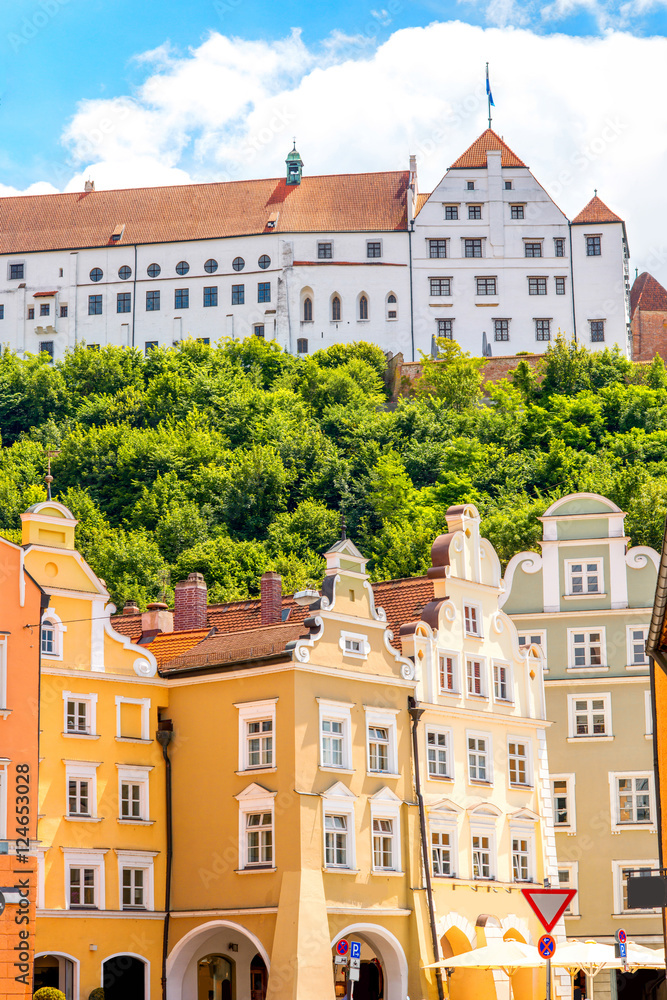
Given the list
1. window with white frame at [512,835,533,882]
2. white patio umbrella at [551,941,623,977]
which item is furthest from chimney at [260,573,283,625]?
white patio umbrella at [551,941,623,977]

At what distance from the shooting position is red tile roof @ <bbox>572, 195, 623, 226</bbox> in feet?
368

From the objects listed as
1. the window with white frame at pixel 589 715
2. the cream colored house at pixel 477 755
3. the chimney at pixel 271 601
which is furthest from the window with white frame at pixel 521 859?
the chimney at pixel 271 601

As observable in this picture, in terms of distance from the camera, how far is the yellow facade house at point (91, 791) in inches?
1487

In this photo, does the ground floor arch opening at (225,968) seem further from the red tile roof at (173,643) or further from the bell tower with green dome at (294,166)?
the bell tower with green dome at (294,166)

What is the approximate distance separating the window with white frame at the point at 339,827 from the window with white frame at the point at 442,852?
126 inches

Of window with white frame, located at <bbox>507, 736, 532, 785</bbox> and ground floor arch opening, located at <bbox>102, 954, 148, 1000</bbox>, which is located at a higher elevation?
window with white frame, located at <bbox>507, 736, 532, 785</bbox>

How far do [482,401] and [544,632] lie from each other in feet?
167

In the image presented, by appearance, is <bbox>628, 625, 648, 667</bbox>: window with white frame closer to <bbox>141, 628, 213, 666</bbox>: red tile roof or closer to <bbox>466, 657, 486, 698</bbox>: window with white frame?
<bbox>466, 657, 486, 698</bbox>: window with white frame

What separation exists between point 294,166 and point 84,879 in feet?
308

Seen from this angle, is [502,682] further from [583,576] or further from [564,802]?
[583,576]

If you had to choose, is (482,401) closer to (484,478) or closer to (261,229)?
(484,478)

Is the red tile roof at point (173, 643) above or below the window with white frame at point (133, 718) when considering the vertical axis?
above

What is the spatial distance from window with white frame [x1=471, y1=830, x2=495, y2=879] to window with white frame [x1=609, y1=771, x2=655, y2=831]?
6.99 metres

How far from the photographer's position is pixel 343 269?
11400 centimetres
